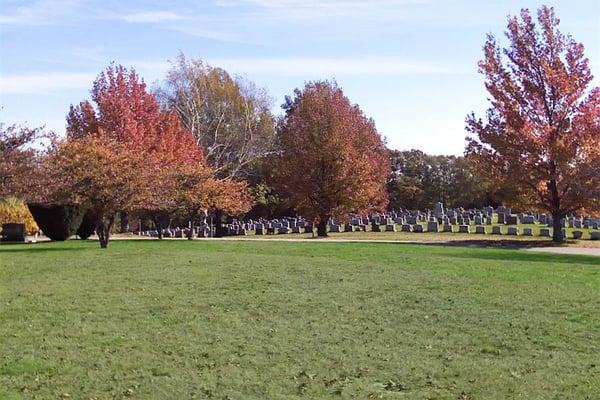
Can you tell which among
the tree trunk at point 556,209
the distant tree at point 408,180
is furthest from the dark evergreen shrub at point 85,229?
the distant tree at point 408,180

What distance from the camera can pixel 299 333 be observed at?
7969 millimetres

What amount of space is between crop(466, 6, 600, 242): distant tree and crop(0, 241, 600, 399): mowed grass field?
13.6m

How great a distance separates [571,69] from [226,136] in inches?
1022

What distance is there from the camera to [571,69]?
26906 mm

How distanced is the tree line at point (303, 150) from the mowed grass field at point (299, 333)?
819cm

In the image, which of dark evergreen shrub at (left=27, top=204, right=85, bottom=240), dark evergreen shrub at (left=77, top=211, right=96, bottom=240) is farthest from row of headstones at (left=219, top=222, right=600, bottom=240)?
dark evergreen shrub at (left=27, top=204, right=85, bottom=240)

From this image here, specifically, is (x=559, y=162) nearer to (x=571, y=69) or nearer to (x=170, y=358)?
(x=571, y=69)

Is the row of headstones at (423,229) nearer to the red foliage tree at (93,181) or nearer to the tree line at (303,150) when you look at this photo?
the tree line at (303,150)

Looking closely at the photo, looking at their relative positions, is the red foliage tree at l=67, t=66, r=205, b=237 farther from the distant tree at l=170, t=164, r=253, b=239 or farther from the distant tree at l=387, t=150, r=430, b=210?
the distant tree at l=387, t=150, r=430, b=210

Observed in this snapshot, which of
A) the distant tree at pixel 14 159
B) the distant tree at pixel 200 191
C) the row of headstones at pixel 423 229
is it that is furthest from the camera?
the row of headstones at pixel 423 229

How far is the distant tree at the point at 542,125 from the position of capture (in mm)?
25938

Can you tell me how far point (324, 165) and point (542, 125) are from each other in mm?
12339

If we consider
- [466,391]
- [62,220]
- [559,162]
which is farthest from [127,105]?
[466,391]

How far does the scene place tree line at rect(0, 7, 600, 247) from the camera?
70.8ft
